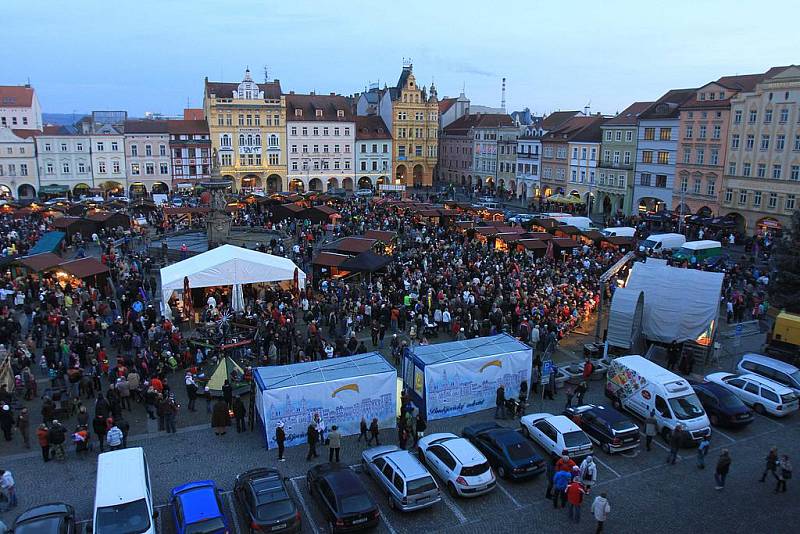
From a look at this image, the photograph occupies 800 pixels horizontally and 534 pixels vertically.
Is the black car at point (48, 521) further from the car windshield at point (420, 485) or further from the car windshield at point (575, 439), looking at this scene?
the car windshield at point (575, 439)

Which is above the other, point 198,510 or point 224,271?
point 224,271

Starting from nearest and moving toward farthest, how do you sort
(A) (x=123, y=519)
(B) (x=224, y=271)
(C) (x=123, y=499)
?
1. (A) (x=123, y=519)
2. (C) (x=123, y=499)
3. (B) (x=224, y=271)

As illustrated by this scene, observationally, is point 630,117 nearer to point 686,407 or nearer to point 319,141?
point 319,141

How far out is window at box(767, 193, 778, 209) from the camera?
141ft

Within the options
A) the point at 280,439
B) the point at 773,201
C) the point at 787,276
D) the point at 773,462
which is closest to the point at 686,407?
the point at 773,462

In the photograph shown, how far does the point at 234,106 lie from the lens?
66.6 m

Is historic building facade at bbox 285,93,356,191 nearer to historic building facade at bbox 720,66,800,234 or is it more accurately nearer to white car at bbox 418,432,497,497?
historic building facade at bbox 720,66,800,234

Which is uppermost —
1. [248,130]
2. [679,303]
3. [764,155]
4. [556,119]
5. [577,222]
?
[556,119]

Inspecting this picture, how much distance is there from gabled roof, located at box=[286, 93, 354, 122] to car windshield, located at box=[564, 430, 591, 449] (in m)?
61.6

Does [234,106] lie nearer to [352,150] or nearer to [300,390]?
[352,150]

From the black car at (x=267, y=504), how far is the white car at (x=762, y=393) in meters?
13.1

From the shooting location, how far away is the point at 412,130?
3004 inches

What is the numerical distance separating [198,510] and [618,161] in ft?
177

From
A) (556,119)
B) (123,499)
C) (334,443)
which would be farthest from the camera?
(556,119)
